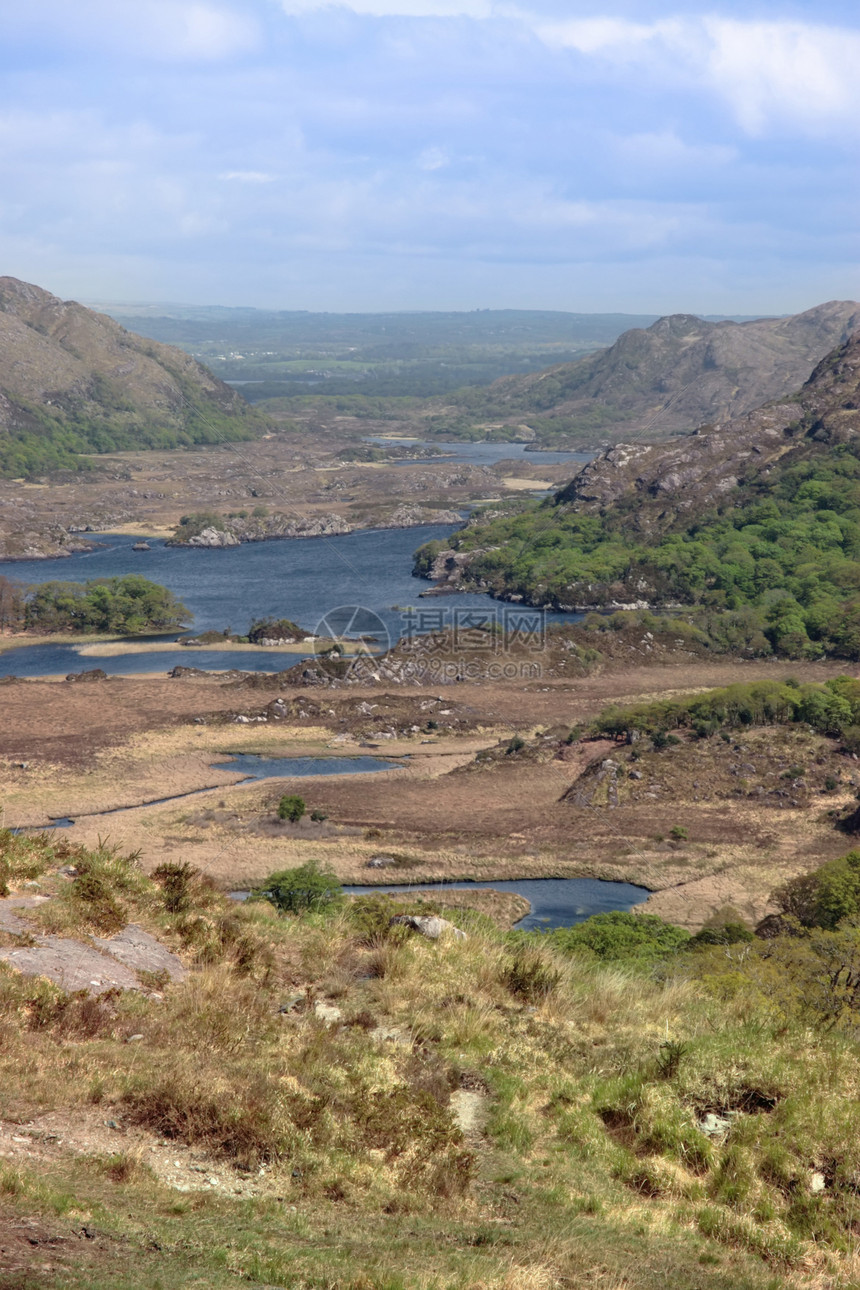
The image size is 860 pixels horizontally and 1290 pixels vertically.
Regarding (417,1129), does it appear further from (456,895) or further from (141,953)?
(456,895)

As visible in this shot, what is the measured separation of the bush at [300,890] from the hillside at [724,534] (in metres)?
51.5

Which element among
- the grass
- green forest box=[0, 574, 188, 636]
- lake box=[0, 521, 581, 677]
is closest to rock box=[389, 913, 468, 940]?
the grass

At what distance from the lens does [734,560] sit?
9500 cm

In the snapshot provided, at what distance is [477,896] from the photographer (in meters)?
35.8

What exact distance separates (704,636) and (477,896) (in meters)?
47.1

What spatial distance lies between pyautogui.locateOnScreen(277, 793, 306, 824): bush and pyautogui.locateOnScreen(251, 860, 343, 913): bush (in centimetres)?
644

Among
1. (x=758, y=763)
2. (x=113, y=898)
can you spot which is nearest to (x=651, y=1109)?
(x=113, y=898)

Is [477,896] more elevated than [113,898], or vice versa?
[113,898]

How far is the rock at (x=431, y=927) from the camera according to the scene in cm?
1503

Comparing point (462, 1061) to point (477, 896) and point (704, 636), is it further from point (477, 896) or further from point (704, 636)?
point (704, 636)

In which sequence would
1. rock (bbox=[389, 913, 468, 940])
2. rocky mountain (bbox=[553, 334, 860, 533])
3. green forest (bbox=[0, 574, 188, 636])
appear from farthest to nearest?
rocky mountain (bbox=[553, 334, 860, 533]) < green forest (bbox=[0, 574, 188, 636]) < rock (bbox=[389, 913, 468, 940])

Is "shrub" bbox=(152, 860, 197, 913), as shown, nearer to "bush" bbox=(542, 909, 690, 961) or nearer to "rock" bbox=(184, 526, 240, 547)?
"bush" bbox=(542, 909, 690, 961)

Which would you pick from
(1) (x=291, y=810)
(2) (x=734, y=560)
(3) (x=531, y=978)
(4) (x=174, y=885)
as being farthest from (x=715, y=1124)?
(2) (x=734, y=560)

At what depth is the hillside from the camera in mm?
84062
